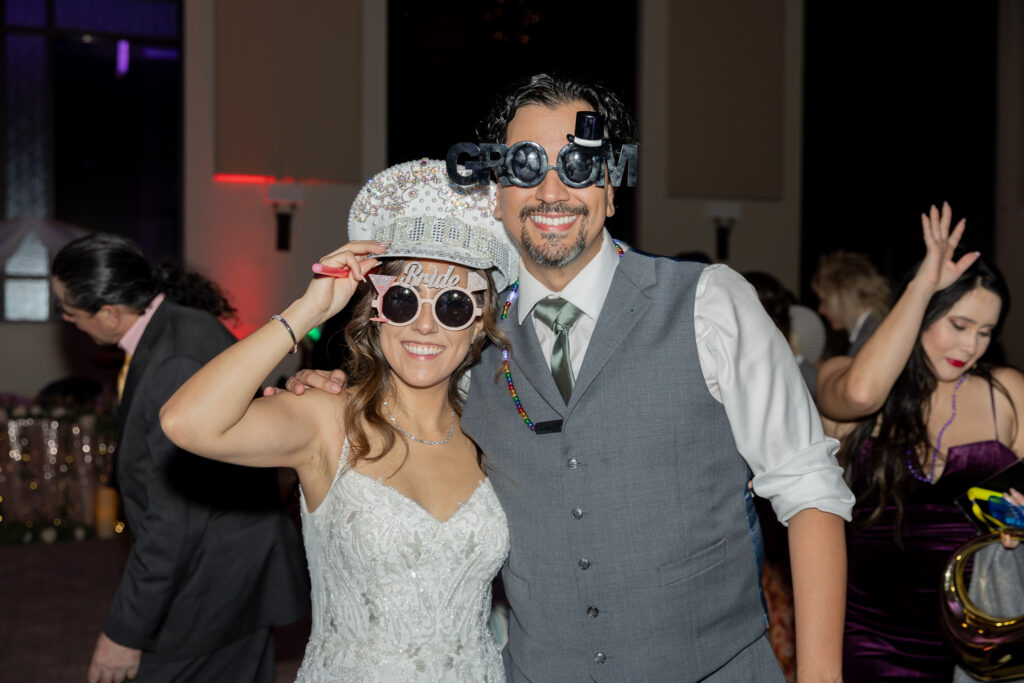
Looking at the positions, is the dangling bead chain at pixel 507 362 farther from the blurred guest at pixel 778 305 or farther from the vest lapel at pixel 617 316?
the blurred guest at pixel 778 305

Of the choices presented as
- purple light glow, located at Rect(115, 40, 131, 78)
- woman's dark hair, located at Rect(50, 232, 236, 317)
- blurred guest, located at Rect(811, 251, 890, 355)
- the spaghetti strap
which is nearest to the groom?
the spaghetti strap

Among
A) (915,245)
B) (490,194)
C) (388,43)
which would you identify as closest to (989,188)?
(915,245)

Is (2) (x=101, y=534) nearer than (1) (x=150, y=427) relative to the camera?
No

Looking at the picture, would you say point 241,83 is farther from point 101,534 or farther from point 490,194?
point 490,194

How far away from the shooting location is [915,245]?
10.6 meters

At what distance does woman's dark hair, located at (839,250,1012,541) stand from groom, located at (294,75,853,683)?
32.9 inches

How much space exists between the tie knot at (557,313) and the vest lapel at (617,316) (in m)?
0.06

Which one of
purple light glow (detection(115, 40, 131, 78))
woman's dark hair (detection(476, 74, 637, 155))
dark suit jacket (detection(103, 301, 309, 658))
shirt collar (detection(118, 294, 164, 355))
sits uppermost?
purple light glow (detection(115, 40, 131, 78))

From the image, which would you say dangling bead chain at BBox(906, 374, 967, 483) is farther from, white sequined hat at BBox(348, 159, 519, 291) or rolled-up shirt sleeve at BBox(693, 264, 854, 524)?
white sequined hat at BBox(348, 159, 519, 291)

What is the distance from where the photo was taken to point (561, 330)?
67.9 inches

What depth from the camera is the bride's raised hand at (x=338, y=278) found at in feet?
5.43

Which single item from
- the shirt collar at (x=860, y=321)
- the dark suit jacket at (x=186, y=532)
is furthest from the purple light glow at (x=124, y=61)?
the shirt collar at (x=860, y=321)

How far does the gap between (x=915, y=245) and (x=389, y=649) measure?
1026 centimetres

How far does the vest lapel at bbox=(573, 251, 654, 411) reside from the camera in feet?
5.40
